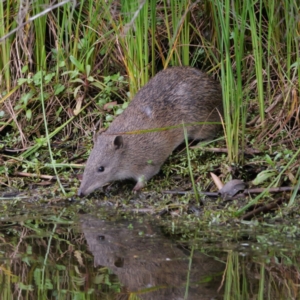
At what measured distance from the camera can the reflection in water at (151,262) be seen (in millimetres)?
4531

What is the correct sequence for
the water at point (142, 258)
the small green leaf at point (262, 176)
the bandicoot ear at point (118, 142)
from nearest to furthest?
the water at point (142, 258) → the small green leaf at point (262, 176) → the bandicoot ear at point (118, 142)

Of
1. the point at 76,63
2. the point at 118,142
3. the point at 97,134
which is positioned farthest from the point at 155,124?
the point at 76,63

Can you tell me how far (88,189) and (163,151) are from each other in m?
0.84

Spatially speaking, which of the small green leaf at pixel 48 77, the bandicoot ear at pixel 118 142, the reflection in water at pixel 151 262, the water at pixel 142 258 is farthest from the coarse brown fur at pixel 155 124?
the reflection in water at pixel 151 262

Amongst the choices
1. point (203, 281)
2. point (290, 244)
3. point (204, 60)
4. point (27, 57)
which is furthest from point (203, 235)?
point (27, 57)

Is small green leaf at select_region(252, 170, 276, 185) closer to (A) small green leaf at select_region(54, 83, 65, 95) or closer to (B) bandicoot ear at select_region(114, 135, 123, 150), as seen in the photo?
(B) bandicoot ear at select_region(114, 135, 123, 150)

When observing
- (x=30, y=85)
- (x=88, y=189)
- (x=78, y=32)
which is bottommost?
(x=88, y=189)

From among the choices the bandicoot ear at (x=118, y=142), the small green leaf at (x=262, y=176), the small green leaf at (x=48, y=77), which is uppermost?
the small green leaf at (x=48, y=77)

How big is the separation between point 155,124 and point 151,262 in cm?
243

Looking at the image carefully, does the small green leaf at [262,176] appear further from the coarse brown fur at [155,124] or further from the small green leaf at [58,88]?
the small green leaf at [58,88]

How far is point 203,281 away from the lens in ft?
15.1

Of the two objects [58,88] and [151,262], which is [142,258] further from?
[58,88]

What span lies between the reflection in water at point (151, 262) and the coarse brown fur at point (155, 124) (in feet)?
3.48

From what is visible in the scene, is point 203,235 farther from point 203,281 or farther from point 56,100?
point 56,100
